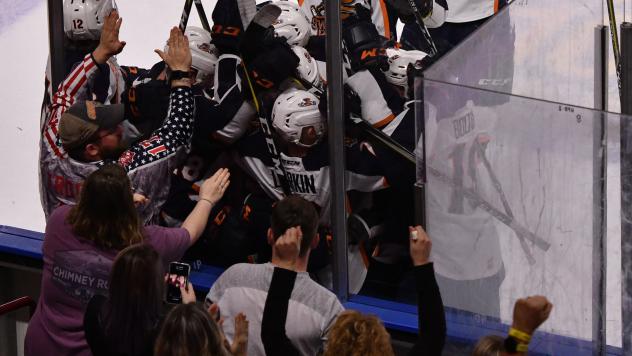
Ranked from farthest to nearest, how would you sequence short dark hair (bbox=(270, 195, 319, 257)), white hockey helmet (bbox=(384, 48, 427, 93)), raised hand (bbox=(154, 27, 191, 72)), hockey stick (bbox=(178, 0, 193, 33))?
1. hockey stick (bbox=(178, 0, 193, 33))
2. raised hand (bbox=(154, 27, 191, 72))
3. white hockey helmet (bbox=(384, 48, 427, 93))
4. short dark hair (bbox=(270, 195, 319, 257))

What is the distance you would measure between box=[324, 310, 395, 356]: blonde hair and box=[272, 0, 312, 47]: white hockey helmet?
155 cm

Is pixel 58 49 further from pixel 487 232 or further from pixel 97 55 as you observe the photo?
pixel 487 232

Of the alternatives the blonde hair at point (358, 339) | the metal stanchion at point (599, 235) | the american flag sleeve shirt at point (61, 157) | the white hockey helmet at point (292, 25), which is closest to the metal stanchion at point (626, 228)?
the metal stanchion at point (599, 235)

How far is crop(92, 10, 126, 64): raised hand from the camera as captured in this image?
3533 millimetres

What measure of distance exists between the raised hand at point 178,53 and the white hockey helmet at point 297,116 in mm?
312

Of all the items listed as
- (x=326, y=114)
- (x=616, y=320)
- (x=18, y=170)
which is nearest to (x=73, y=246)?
(x=326, y=114)

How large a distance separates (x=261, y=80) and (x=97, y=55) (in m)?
0.56

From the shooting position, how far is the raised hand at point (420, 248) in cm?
243

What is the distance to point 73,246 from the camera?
281 cm

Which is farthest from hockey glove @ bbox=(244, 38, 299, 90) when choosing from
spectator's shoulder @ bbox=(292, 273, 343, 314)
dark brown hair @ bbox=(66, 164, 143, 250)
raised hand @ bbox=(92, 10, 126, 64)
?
spectator's shoulder @ bbox=(292, 273, 343, 314)

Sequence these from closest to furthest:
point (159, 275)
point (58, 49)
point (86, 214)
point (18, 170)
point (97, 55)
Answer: point (159, 275)
point (86, 214)
point (97, 55)
point (58, 49)
point (18, 170)

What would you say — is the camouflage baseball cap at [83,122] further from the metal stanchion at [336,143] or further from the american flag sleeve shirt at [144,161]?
the metal stanchion at [336,143]

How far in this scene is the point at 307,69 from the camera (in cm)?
347

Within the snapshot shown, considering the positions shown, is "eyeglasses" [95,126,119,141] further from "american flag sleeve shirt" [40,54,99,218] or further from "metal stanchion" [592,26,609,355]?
"metal stanchion" [592,26,609,355]
